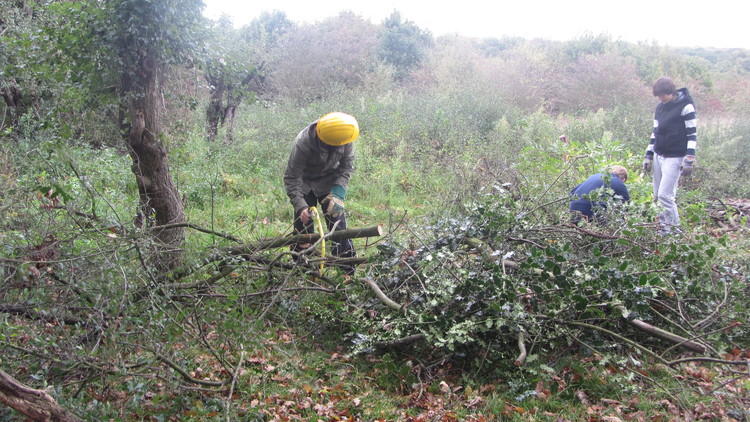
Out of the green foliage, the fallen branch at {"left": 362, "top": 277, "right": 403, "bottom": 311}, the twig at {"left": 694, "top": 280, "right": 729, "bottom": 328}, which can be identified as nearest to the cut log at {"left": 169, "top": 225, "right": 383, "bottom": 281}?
the fallen branch at {"left": 362, "top": 277, "right": 403, "bottom": 311}

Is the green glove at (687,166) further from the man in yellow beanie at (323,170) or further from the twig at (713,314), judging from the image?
the man in yellow beanie at (323,170)

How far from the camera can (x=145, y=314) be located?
264cm

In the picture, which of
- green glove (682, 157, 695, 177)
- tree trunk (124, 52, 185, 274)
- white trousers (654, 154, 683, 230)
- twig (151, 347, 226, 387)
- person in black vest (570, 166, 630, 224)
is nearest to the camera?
twig (151, 347, 226, 387)

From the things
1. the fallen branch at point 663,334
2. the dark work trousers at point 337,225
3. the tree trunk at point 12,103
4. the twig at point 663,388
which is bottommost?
the twig at point 663,388

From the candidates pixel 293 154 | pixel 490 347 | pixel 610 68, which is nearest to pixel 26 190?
pixel 293 154

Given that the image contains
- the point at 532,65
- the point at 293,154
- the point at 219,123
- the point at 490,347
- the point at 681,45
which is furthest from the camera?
the point at 681,45

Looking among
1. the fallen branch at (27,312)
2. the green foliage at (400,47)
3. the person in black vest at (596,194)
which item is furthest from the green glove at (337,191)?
the green foliage at (400,47)

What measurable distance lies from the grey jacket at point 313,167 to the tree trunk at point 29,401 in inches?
102

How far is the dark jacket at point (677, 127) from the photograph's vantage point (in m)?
5.83

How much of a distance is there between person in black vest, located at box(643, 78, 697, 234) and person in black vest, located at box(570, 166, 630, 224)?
1.00 m

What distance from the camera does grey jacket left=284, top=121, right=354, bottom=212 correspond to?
4.52 metres

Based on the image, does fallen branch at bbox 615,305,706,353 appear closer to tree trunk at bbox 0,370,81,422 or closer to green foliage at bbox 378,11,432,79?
tree trunk at bbox 0,370,81,422

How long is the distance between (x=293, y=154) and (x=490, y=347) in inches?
92.4

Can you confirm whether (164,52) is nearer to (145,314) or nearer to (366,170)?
(145,314)
